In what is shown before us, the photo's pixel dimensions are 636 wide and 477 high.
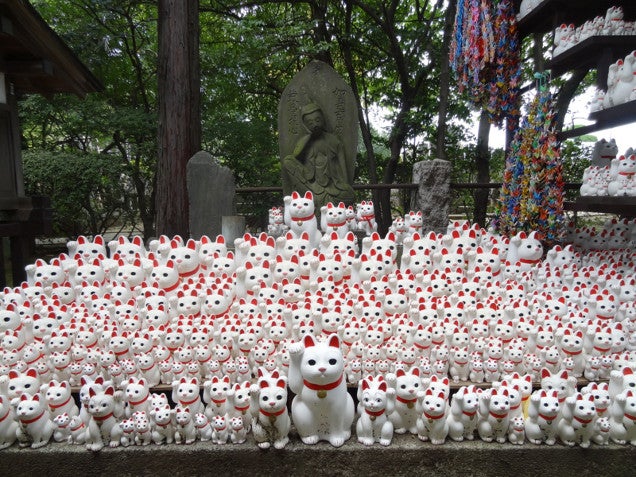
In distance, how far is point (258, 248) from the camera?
4227 mm

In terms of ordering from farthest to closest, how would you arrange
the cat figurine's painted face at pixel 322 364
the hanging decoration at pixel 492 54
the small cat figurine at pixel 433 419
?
the hanging decoration at pixel 492 54 < the small cat figurine at pixel 433 419 < the cat figurine's painted face at pixel 322 364

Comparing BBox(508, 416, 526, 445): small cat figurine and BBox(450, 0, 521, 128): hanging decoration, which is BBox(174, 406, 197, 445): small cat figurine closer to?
BBox(508, 416, 526, 445): small cat figurine

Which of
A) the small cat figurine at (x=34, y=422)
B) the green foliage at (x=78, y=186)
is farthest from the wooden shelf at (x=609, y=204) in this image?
the green foliage at (x=78, y=186)

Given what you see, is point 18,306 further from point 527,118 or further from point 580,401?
point 527,118

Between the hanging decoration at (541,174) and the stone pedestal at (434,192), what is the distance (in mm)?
1131

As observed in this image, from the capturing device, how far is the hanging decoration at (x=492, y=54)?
6.27 meters

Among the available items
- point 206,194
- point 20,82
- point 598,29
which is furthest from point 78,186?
point 598,29

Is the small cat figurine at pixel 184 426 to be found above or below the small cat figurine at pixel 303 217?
below

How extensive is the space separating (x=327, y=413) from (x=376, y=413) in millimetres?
309

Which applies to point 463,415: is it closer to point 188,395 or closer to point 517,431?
point 517,431

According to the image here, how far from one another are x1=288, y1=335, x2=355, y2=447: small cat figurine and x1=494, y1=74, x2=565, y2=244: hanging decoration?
3739 mm

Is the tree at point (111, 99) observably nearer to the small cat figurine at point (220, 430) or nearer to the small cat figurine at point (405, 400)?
the small cat figurine at point (220, 430)

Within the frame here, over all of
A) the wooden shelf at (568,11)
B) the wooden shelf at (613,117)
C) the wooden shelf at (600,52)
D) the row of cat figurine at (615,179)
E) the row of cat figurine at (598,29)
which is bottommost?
the row of cat figurine at (615,179)

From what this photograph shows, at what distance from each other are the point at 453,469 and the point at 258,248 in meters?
2.46
